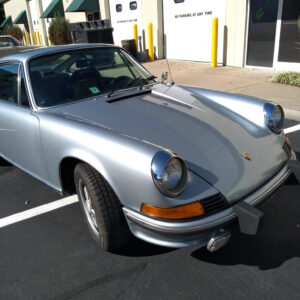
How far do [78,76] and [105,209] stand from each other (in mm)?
1567

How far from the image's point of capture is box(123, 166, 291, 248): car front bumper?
76.9 inches

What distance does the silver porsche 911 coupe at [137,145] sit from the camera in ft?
6.53

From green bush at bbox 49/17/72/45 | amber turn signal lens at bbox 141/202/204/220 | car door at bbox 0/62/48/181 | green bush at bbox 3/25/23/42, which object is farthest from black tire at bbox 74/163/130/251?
green bush at bbox 3/25/23/42

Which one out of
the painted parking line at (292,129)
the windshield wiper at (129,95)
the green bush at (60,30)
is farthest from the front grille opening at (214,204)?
the green bush at (60,30)

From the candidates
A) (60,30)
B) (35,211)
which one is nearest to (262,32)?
(35,211)

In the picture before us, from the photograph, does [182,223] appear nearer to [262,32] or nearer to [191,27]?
[262,32]

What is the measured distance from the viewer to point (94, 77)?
327 cm

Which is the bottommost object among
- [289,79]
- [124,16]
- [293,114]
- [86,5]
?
[293,114]

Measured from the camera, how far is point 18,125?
3.08 m

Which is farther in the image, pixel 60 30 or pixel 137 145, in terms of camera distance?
pixel 60 30

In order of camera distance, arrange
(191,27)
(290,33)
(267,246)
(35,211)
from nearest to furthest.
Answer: (267,246), (35,211), (290,33), (191,27)

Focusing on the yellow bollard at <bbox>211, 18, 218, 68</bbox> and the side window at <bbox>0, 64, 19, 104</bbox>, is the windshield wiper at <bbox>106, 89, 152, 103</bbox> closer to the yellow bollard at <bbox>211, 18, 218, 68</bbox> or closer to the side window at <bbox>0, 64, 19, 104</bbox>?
the side window at <bbox>0, 64, 19, 104</bbox>

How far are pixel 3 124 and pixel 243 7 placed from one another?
26.3 feet

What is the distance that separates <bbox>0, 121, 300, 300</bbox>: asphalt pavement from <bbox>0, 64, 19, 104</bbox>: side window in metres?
1.35
